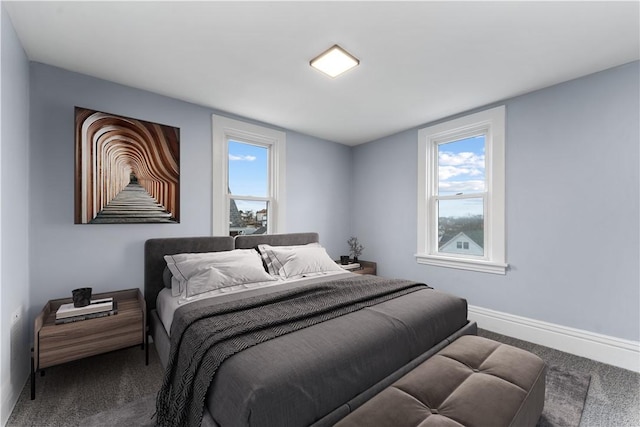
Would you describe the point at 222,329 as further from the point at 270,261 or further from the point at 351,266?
the point at 351,266

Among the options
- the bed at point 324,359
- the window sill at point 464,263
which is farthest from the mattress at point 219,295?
the window sill at point 464,263

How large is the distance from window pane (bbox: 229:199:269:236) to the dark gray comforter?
65.2 inches

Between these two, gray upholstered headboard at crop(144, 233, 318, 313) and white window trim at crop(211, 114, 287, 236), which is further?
white window trim at crop(211, 114, 287, 236)

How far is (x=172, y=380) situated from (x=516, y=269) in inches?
127

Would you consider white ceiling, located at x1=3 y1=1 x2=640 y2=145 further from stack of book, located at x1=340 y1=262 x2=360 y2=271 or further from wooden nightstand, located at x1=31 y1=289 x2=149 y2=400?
stack of book, located at x1=340 y1=262 x2=360 y2=271

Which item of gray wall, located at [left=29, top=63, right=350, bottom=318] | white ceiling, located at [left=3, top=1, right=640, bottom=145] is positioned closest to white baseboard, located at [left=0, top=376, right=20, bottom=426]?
gray wall, located at [left=29, top=63, right=350, bottom=318]

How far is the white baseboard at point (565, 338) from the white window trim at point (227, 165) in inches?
105

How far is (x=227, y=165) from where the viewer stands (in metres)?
3.42

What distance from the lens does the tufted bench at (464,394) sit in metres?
1.18

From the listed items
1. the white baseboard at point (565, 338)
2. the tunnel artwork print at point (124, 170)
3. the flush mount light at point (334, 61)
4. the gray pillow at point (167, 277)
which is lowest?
the white baseboard at point (565, 338)

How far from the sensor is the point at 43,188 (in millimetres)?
2316

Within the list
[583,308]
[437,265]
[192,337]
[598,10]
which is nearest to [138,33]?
[192,337]

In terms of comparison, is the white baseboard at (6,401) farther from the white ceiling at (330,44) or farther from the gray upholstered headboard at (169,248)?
the white ceiling at (330,44)

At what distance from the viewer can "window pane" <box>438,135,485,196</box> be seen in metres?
3.38
